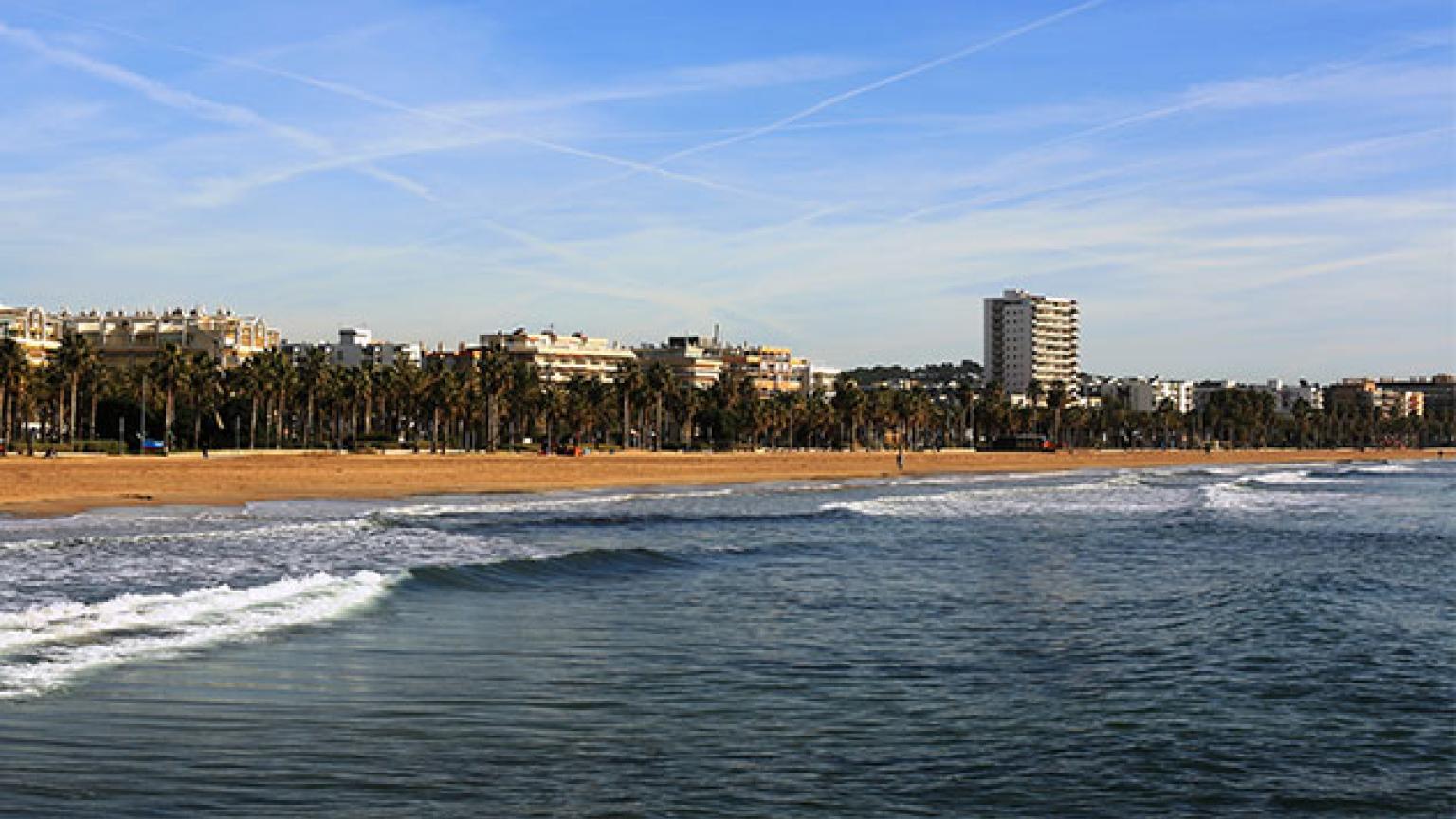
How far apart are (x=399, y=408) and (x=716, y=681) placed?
4187 inches

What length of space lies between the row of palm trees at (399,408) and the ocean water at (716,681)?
2663 inches

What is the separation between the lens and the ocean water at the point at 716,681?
9219 mm

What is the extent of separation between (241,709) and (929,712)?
18.8 feet

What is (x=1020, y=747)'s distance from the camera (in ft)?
34.7

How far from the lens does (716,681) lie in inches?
524

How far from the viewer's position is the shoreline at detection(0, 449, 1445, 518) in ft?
150

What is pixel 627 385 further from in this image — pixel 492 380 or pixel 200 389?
pixel 200 389

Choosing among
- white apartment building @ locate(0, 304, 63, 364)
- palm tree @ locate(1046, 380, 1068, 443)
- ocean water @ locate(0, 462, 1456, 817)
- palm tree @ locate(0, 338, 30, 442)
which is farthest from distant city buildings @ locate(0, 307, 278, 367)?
ocean water @ locate(0, 462, 1456, 817)

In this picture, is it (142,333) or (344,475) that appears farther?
(142,333)

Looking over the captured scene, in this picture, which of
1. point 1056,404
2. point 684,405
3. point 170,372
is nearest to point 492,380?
point 170,372

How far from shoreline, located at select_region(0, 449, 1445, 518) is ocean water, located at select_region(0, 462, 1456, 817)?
18.5 m

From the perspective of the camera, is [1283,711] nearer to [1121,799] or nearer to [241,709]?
[1121,799]

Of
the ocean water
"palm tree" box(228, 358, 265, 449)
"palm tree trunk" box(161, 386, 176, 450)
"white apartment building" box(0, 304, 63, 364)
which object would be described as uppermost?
"white apartment building" box(0, 304, 63, 364)

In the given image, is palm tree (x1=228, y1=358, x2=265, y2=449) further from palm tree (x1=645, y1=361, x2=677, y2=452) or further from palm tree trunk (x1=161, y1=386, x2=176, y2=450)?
palm tree (x1=645, y1=361, x2=677, y2=452)
